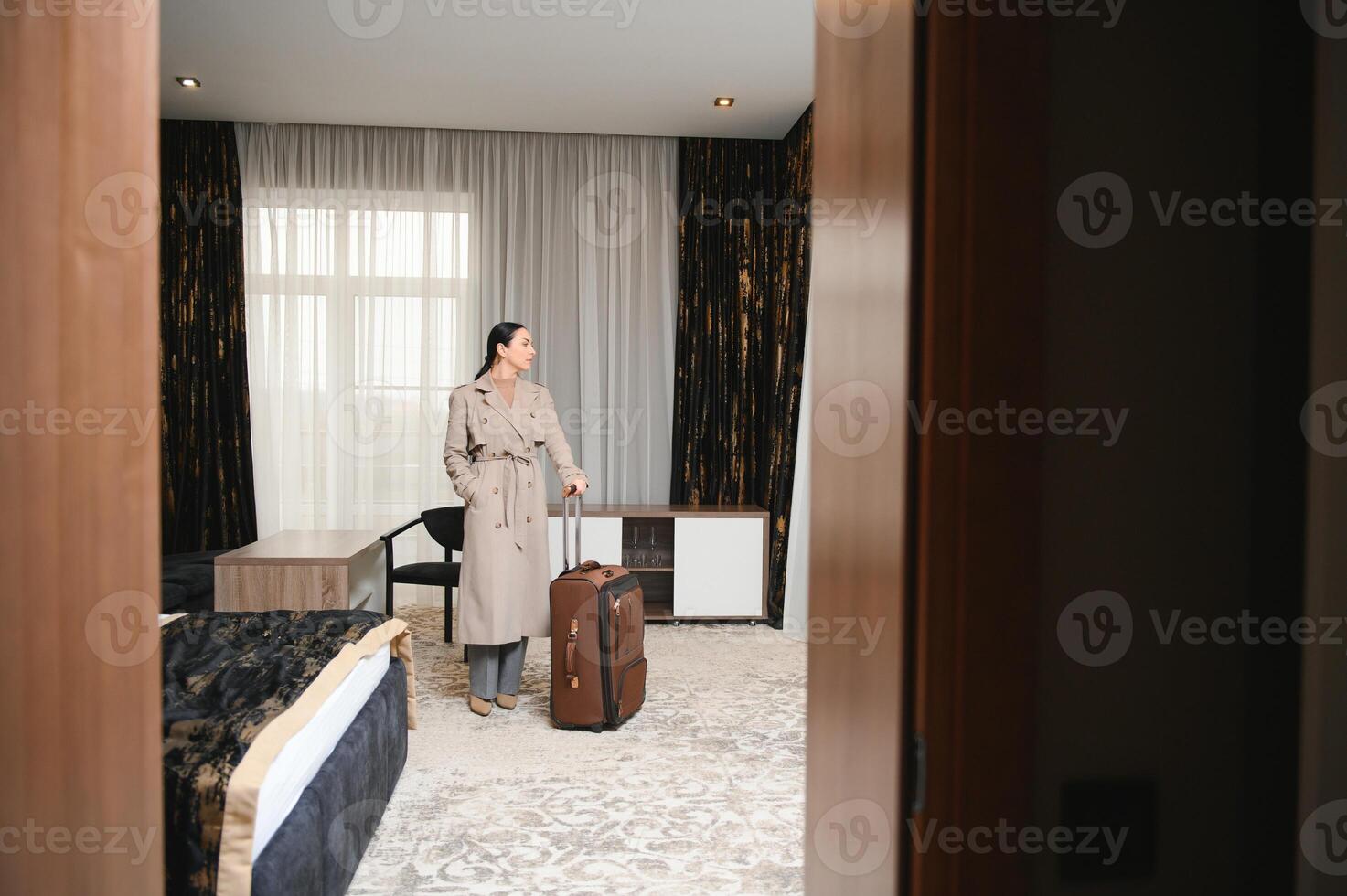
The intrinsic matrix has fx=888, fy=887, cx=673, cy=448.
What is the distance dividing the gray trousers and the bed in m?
0.60

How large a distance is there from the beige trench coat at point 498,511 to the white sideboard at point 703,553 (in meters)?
1.37

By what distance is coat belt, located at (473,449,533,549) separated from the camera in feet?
11.9

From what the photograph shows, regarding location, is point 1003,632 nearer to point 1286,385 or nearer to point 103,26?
point 1286,385

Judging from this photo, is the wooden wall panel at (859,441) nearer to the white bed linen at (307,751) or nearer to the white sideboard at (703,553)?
the white bed linen at (307,751)

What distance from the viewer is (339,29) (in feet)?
12.8
